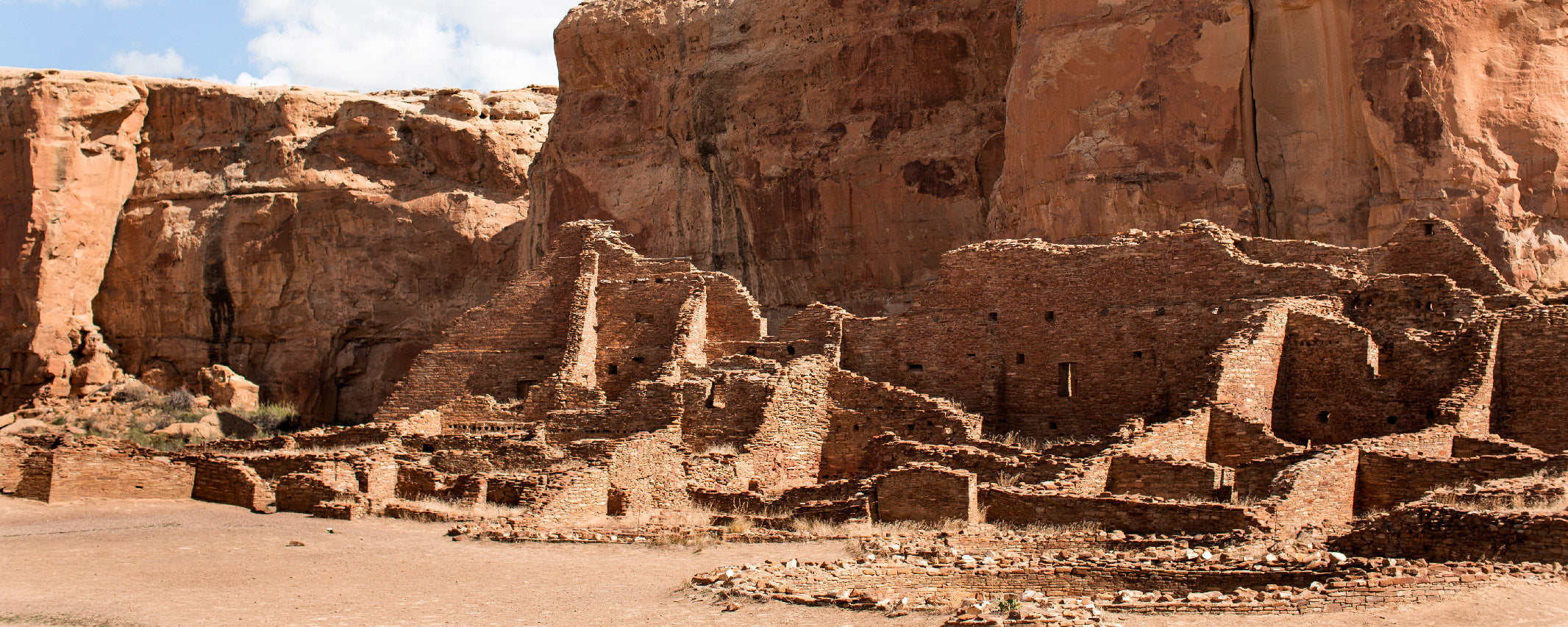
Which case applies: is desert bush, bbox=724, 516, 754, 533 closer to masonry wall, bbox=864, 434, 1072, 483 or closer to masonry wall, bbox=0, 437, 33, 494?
masonry wall, bbox=864, 434, 1072, 483

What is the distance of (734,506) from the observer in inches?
806

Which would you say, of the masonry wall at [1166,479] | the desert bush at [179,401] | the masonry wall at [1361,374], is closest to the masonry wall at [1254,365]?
the masonry wall at [1361,374]

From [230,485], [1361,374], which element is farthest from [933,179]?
Answer: [230,485]

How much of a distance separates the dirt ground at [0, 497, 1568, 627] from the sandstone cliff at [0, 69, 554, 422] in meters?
20.1

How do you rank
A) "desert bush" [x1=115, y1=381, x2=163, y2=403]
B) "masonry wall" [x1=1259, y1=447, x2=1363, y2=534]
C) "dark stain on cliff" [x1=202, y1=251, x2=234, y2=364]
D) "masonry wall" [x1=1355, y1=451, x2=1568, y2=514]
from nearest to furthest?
"masonry wall" [x1=1259, y1=447, x2=1363, y2=534]
"masonry wall" [x1=1355, y1=451, x2=1568, y2=514]
"desert bush" [x1=115, y1=381, x2=163, y2=403]
"dark stain on cliff" [x1=202, y1=251, x2=234, y2=364]

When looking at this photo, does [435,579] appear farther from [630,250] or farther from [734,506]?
[630,250]

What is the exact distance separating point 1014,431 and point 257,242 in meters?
23.6

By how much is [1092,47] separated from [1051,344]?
643 cm

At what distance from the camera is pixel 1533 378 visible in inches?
848

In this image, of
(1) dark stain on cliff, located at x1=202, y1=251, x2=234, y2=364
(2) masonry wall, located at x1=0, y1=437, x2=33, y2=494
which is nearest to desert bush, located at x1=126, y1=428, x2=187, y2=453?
(2) masonry wall, located at x1=0, y1=437, x2=33, y2=494

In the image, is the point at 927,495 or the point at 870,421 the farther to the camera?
the point at 870,421

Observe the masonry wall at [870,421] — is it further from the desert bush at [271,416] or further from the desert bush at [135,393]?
the desert bush at [135,393]

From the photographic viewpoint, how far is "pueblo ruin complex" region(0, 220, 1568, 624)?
15047 millimetres

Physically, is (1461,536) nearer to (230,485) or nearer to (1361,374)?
(1361,374)
